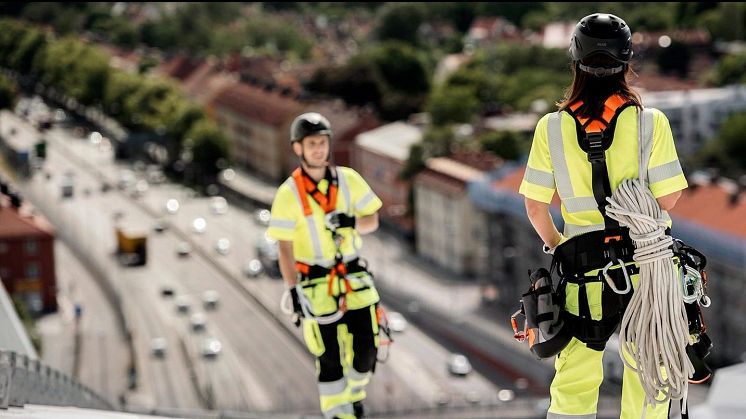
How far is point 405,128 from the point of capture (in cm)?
5916

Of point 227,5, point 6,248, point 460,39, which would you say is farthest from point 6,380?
point 227,5

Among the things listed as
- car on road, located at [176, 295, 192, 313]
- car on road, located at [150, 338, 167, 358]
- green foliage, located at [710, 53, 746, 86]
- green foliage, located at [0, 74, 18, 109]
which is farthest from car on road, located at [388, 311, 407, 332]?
green foliage, located at [710, 53, 746, 86]

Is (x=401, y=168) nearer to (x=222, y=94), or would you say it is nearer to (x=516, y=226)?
(x=516, y=226)

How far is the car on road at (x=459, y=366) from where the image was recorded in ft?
121

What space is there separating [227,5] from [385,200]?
28.0m

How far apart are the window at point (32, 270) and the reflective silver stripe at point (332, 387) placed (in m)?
38.0

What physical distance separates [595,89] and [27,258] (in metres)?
39.8

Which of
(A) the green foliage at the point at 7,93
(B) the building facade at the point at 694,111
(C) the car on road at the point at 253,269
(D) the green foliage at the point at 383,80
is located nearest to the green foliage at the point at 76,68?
(A) the green foliage at the point at 7,93

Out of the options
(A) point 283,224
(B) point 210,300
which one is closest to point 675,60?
(B) point 210,300

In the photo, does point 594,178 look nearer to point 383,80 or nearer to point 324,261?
point 324,261

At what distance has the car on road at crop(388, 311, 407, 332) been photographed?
40.9 metres

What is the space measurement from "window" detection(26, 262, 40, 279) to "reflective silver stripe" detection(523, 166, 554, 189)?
39759 millimetres

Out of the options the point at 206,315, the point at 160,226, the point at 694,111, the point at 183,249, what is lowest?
the point at 160,226

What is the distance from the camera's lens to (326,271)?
6.69 meters
